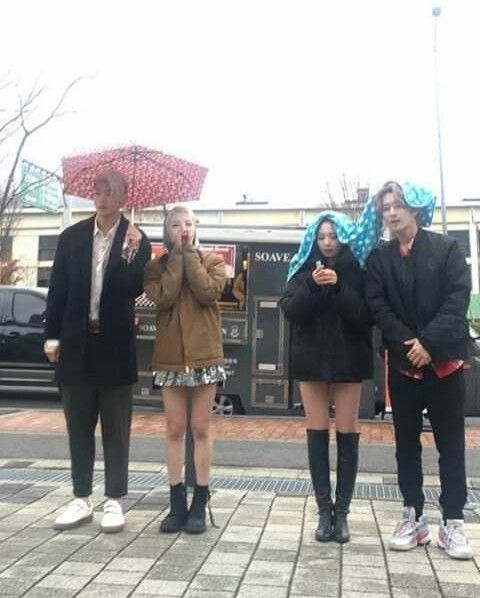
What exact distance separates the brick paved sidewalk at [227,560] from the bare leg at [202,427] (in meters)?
0.36

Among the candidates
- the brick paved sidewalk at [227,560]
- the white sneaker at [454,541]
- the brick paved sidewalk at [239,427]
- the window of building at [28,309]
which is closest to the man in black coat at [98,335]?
the brick paved sidewalk at [227,560]

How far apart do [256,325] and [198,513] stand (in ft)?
18.1

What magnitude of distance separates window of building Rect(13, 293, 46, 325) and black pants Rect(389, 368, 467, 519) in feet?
31.7

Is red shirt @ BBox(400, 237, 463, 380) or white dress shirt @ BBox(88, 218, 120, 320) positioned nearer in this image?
red shirt @ BBox(400, 237, 463, 380)

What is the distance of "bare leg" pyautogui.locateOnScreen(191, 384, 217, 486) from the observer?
447cm

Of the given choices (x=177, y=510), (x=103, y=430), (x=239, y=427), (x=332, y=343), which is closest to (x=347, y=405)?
(x=332, y=343)

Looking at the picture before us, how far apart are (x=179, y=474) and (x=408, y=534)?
4.47 ft

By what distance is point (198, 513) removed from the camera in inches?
175

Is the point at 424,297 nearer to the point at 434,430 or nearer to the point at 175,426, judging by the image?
the point at 434,430

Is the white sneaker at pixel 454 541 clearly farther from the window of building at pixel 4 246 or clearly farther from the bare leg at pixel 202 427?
the window of building at pixel 4 246

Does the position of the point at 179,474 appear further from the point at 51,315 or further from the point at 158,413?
the point at 158,413

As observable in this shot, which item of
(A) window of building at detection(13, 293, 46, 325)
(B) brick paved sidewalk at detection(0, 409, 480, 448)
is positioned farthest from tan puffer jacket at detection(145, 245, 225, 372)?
(A) window of building at detection(13, 293, 46, 325)

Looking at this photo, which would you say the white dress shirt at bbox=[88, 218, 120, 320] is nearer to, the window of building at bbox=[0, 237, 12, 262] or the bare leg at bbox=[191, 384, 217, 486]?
the bare leg at bbox=[191, 384, 217, 486]

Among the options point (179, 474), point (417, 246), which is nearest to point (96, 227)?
point (179, 474)
